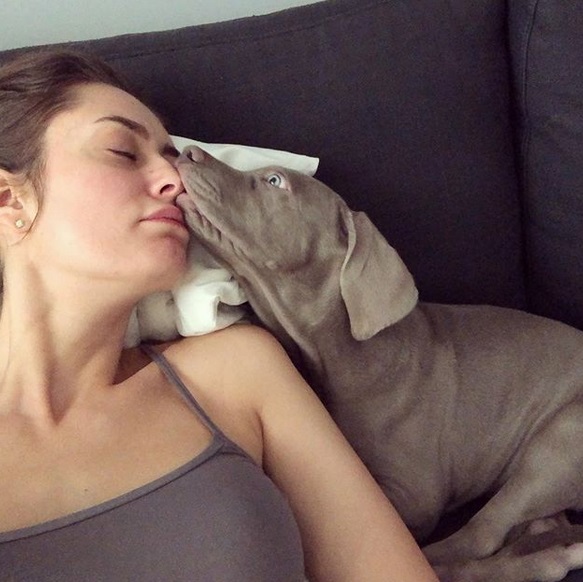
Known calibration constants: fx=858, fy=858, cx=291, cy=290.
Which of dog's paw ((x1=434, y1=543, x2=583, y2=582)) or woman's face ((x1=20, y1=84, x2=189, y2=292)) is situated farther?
dog's paw ((x1=434, y1=543, x2=583, y2=582))

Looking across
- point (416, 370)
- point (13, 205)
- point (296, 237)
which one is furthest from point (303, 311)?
point (13, 205)

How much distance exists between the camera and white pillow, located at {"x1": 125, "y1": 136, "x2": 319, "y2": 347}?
140 centimetres

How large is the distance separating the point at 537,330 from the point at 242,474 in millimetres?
733

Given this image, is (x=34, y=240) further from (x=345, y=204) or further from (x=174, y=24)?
(x=174, y=24)

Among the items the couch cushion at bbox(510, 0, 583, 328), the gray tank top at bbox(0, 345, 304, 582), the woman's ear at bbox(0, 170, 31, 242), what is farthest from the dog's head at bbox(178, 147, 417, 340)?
Answer: the couch cushion at bbox(510, 0, 583, 328)

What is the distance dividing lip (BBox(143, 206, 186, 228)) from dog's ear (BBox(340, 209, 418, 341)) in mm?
300

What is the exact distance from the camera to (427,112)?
1663 mm

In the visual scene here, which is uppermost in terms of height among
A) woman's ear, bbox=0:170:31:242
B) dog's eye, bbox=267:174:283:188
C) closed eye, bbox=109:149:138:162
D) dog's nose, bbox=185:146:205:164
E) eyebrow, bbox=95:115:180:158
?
eyebrow, bbox=95:115:180:158

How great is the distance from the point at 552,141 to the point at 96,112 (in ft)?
3.04

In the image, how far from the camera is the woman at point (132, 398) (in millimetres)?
1118

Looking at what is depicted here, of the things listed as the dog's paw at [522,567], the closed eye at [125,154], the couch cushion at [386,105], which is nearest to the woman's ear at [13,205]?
the closed eye at [125,154]

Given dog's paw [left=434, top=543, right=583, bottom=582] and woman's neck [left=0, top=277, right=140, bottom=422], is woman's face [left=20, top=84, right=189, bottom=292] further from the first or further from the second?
dog's paw [left=434, top=543, right=583, bottom=582]

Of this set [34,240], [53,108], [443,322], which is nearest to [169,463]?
[34,240]

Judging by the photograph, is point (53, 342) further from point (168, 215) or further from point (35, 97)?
point (35, 97)
